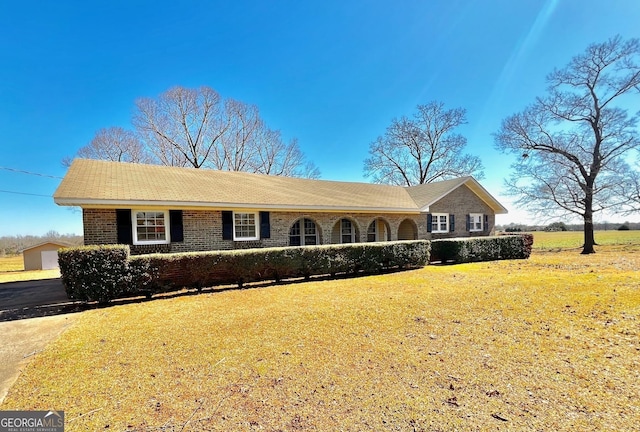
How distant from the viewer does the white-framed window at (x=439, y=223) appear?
66.0 ft

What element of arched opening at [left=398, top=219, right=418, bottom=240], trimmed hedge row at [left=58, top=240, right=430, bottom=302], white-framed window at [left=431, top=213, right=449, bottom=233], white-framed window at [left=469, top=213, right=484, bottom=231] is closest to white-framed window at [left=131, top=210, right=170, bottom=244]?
trimmed hedge row at [left=58, top=240, right=430, bottom=302]

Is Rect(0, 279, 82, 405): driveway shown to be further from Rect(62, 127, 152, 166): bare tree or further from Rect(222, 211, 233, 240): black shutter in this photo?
Rect(62, 127, 152, 166): bare tree

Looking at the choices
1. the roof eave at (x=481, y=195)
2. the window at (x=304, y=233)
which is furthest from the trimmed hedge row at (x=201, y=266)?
the roof eave at (x=481, y=195)

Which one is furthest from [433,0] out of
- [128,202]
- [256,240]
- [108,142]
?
[108,142]

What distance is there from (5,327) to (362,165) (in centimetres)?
3600

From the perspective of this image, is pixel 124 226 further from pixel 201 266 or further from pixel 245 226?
pixel 245 226

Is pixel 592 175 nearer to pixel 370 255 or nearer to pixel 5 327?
pixel 370 255

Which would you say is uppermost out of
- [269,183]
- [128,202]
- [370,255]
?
[269,183]

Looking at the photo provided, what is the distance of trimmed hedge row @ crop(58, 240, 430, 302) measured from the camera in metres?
7.89

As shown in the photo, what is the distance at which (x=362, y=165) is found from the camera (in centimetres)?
3891

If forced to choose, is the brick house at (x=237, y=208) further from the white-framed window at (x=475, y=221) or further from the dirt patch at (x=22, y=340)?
the dirt patch at (x=22, y=340)

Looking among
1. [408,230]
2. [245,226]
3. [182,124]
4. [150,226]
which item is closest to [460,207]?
[408,230]

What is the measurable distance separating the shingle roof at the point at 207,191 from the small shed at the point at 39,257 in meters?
10.9

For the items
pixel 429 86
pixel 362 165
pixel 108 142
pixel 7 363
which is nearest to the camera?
pixel 7 363
